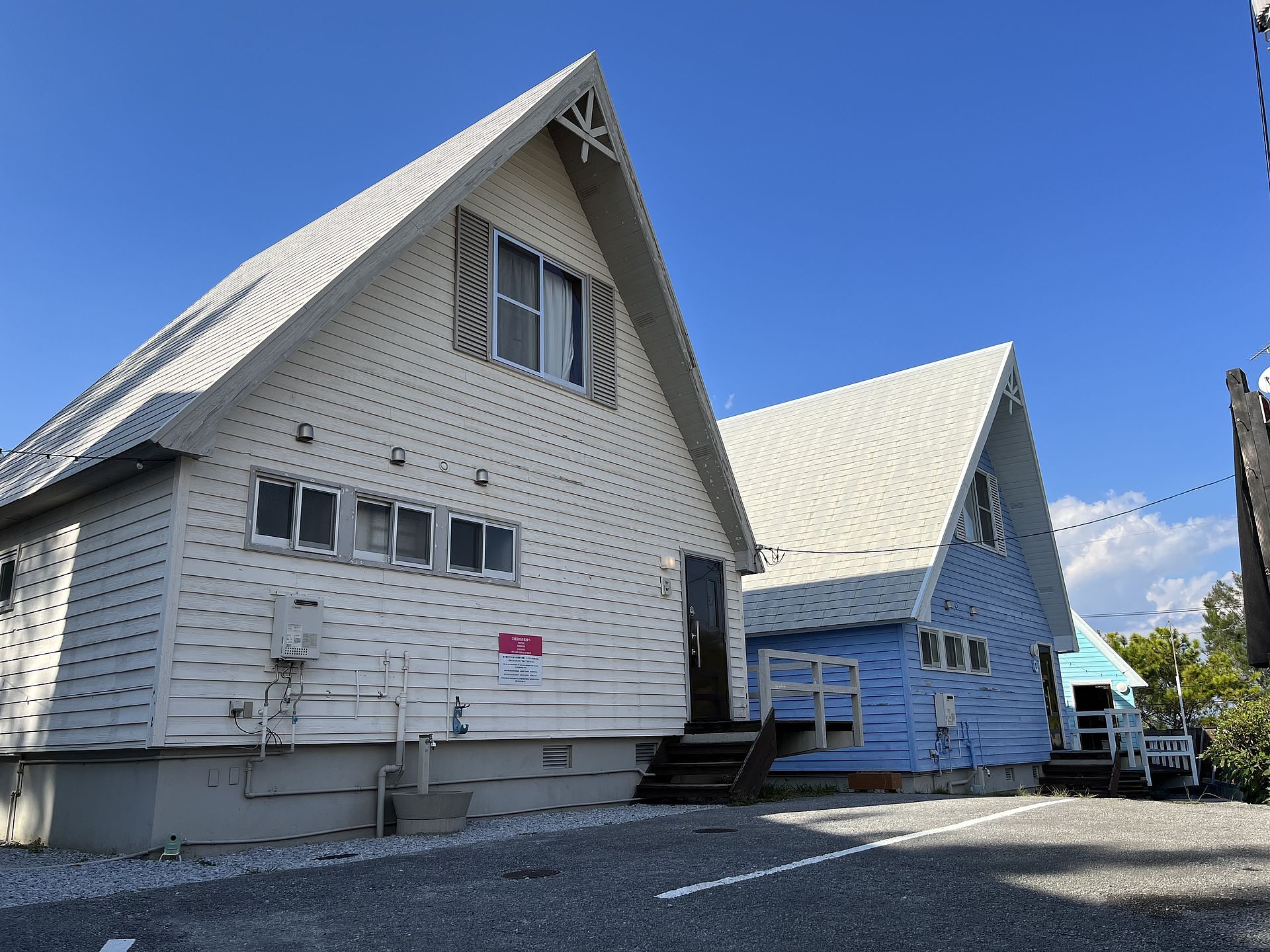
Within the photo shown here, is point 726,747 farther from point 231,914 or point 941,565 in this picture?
point 231,914

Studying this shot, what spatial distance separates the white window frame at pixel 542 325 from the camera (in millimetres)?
11281

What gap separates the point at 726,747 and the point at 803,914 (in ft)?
24.5

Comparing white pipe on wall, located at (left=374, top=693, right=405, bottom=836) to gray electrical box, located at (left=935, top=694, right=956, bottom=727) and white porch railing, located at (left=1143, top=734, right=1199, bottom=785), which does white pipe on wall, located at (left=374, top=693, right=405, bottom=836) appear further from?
white porch railing, located at (left=1143, top=734, right=1199, bottom=785)

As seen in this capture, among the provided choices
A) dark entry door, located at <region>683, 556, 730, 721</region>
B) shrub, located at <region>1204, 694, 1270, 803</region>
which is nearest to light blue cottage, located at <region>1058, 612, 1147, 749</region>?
shrub, located at <region>1204, 694, 1270, 803</region>

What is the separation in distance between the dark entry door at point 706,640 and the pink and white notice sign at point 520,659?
2.83m

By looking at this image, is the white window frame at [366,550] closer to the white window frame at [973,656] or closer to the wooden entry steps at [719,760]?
the wooden entry steps at [719,760]

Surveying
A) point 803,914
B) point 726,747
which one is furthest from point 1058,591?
point 803,914

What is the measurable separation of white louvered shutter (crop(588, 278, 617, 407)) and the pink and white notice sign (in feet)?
10.8

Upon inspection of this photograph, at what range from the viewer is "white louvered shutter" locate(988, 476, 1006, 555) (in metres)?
20.6

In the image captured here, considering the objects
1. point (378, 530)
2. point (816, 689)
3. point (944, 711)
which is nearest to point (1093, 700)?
point (944, 711)

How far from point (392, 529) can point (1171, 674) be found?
129 ft

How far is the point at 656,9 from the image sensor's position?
1584 cm

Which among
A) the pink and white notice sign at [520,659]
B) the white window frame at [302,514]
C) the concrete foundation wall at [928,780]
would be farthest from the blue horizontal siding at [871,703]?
the white window frame at [302,514]

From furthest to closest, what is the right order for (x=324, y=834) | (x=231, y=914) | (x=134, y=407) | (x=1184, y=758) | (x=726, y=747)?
(x=1184, y=758) → (x=726, y=747) → (x=134, y=407) → (x=324, y=834) → (x=231, y=914)
